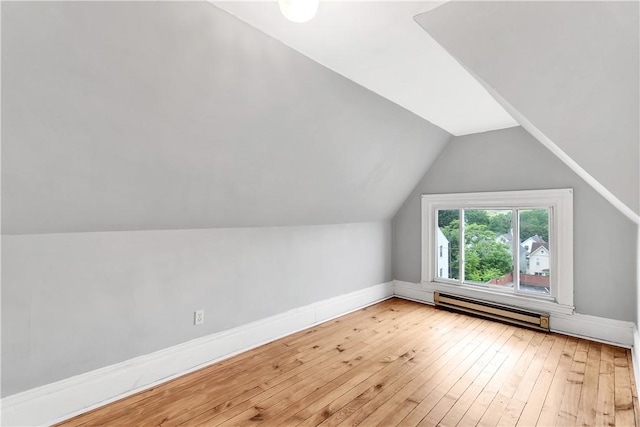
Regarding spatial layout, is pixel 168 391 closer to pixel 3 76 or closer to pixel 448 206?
pixel 3 76

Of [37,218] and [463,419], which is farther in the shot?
[463,419]

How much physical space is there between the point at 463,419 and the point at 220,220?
2282 mm

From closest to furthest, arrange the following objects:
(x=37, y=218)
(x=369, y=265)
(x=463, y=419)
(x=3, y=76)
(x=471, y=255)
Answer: (x=3, y=76), (x=37, y=218), (x=463, y=419), (x=471, y=255), (x=369, y=265)

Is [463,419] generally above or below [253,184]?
below

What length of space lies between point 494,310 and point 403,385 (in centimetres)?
190

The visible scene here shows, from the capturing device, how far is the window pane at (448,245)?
Result: 4.16 metres

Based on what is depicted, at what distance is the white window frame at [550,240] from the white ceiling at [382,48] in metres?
1.21

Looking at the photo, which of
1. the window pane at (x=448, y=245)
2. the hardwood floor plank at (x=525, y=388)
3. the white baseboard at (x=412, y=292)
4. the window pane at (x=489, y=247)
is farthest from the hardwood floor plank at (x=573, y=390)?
the white baseboard at (x=412, y=292)

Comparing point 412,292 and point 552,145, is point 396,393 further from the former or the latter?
point 412,292

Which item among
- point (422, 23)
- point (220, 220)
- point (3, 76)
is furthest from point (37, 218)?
point (422, 23)

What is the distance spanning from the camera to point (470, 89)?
2.50m

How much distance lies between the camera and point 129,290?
2213mm

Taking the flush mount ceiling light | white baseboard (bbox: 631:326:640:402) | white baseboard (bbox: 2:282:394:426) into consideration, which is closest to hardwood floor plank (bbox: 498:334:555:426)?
white baseboard (bbox: 631:326:640:402)

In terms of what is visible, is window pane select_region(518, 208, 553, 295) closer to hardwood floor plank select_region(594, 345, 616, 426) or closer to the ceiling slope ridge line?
hardwood floor plank select_region(594, 345, 616, 426)
